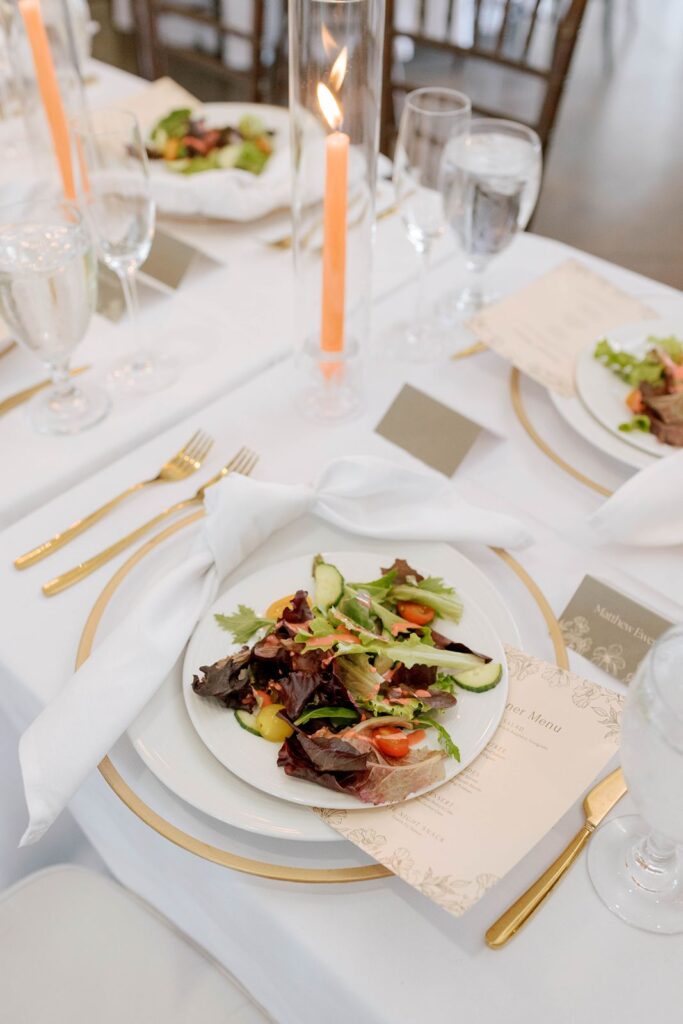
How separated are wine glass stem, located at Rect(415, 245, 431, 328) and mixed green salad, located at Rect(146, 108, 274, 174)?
0.41 m

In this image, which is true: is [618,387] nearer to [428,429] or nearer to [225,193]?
[428,429]

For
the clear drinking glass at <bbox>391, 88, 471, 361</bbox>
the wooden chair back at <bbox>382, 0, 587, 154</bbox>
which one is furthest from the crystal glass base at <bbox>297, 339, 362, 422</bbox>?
the wooden chair back at <bbox>382, 0, 587, 154</bbox>

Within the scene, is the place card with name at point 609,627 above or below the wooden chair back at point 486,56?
above

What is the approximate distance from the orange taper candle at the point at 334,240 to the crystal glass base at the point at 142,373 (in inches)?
9.4

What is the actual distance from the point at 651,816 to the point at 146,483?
63 cm

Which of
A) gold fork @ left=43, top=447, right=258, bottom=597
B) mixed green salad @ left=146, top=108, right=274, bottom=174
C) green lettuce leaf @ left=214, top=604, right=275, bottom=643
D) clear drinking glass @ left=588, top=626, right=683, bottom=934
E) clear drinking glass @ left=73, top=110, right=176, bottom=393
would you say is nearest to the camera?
clear drinking glass @ left=588, top=626, right=683, bottom=934

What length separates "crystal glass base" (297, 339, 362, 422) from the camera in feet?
3.55

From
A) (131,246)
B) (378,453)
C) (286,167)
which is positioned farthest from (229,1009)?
(286,167)

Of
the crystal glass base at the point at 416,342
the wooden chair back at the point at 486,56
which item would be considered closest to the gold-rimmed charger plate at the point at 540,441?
the crystal glass base at the point at 416,342

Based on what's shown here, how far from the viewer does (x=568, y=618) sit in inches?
33.0

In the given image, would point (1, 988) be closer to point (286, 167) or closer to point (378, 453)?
point (378, 453)

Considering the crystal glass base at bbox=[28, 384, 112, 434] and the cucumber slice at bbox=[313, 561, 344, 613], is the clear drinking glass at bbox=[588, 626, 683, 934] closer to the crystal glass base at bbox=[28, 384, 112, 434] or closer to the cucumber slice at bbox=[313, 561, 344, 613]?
the cucumber slice at bbox=[313, 561, 344, 613]

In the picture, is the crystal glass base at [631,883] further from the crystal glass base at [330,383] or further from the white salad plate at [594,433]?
the crystal glass base at [330,383]

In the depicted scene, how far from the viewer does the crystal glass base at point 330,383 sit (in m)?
1.08
